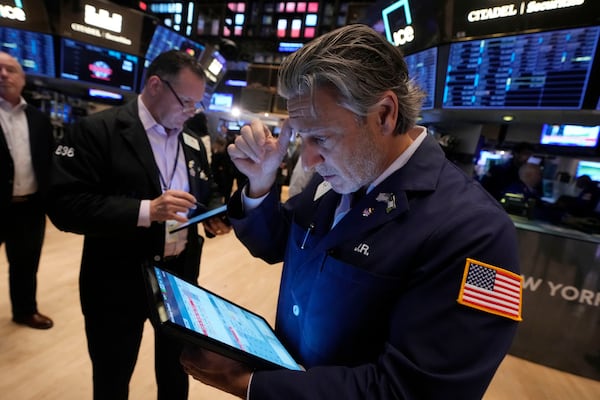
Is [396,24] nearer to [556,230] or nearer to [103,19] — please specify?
[556,230]

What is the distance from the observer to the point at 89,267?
4.65 ft

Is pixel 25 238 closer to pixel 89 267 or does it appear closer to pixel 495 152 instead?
pixel 89 267

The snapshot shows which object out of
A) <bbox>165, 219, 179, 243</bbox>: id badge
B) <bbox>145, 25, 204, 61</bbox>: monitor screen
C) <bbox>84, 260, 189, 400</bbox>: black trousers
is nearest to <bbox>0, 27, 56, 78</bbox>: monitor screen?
<bbox>145, 25, 204, 61</bbox>: monitor screen

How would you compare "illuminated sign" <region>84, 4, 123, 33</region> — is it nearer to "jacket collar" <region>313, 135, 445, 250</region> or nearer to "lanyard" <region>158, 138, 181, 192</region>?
"lanyard" <region>158, 138, 181, 192</region>

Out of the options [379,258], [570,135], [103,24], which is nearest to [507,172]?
[570,135]

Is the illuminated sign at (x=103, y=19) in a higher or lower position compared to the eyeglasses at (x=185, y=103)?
higher

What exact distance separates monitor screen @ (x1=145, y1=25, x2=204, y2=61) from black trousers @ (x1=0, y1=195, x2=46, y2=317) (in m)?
3.60

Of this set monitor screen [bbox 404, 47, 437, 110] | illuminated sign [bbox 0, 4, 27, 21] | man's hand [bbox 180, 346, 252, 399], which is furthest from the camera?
illuminated sign [bbox 0, 4, 27, 21]

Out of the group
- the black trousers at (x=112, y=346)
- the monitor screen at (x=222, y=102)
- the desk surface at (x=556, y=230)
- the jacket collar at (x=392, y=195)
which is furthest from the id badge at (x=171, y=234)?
the monitor screen at (x=222, y=102)

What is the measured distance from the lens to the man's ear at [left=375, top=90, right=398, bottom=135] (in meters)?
0.78

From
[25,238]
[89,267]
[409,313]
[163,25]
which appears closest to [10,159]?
[25,238]

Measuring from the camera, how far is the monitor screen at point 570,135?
3.87 meters

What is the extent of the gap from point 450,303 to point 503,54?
323 cm

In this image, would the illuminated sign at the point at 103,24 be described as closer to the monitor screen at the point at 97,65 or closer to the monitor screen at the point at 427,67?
the monitor screen at the point at 97,65
